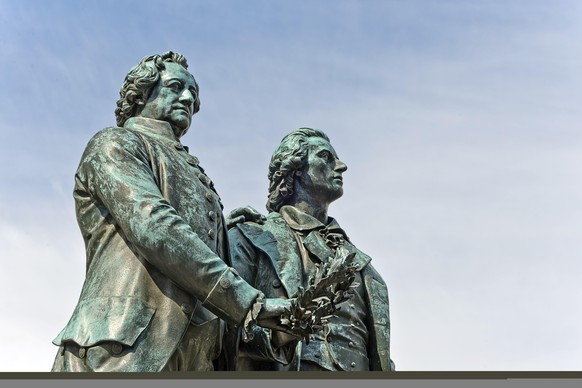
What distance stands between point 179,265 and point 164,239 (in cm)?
23

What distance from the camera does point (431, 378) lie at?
449 inches

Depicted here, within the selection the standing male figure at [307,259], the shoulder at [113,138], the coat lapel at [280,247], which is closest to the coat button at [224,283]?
the standing male figure at [307,259]

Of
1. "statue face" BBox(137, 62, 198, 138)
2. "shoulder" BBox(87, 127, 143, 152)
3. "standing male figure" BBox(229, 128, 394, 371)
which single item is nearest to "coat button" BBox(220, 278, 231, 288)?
"standing male figure" BBox(229, 128, 394, 371)

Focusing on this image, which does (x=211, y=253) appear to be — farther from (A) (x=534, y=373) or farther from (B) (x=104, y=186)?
(A) (x=534, y=373)

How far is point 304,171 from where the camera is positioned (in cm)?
1447

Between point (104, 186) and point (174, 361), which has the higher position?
point (104, 186)

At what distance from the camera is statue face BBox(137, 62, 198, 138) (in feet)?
42.9

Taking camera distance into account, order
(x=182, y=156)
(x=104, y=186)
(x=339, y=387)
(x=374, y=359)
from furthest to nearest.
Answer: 1. (x=374, y=359)
2. (x=182, y=156)
3. (x=104, y=186)
4. (x=339, y=387)

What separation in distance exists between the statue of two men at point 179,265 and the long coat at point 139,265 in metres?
0.01

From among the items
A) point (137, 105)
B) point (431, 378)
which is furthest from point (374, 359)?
point (137, 105)

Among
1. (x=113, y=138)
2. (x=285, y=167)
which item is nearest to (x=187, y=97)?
(x=113, y=138)

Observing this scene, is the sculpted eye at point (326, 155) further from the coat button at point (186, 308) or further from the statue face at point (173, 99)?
the coat button at point (186, 308)

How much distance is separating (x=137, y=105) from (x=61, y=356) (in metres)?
2.65

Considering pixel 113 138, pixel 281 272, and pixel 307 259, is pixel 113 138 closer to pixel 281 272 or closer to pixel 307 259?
pixel 281 272
